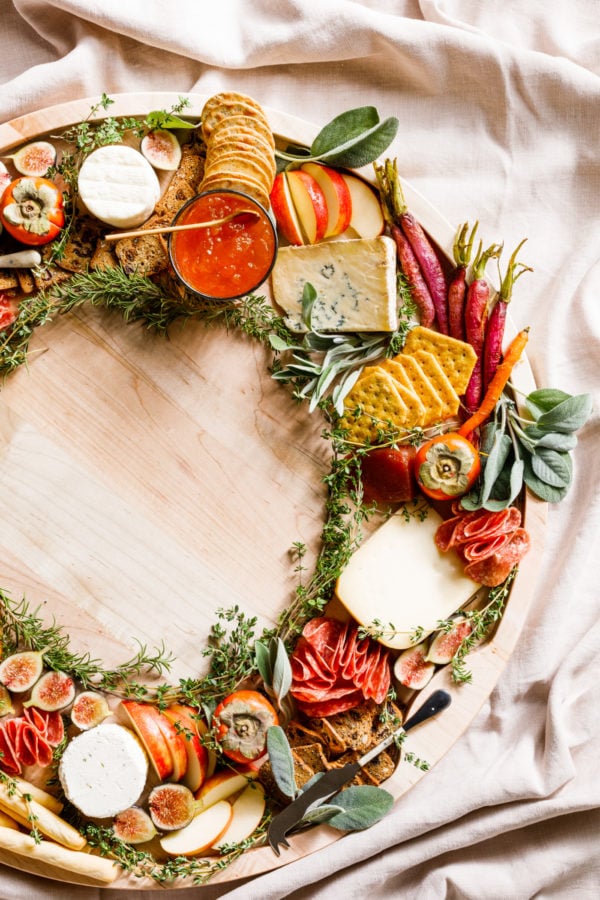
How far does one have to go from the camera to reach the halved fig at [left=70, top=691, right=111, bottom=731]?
2781 millimetres

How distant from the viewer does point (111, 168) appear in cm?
278

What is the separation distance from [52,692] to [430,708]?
130cm

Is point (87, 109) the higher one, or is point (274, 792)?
point (87, 109)

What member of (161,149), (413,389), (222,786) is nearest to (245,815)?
(222,786)

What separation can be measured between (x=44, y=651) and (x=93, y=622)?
0.62 feet

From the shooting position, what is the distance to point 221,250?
266cm

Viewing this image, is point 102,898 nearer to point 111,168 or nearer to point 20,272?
point 20,272

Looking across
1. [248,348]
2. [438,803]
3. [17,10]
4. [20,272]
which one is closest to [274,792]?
[438,803]

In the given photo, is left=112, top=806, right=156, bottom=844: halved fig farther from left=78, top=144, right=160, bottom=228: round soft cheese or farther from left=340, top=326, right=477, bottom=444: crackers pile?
left=78, top=144, right=160, bottom=228: round soft cheese

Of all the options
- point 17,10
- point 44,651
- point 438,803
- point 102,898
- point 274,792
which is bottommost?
point 102,898

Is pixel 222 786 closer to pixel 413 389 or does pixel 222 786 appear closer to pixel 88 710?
pixel 88 710

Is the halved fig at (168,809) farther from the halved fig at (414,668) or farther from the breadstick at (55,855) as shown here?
the halved fig at (414,668)

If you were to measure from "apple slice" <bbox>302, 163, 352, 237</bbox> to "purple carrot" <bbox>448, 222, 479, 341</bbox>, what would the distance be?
41cm

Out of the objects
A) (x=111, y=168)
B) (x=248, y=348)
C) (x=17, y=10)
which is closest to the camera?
(x=111, y=168)
